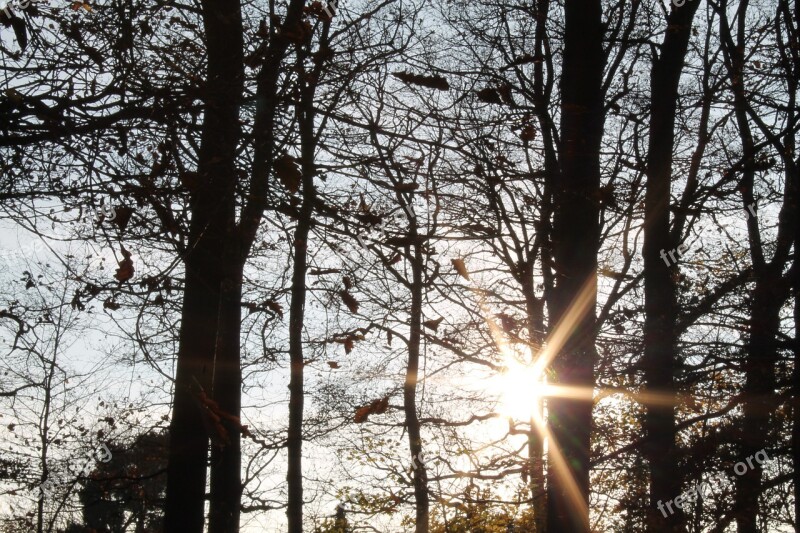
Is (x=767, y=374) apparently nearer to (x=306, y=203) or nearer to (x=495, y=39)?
(x=495, y=39)

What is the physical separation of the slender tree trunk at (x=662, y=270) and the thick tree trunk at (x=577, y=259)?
1.81 metres

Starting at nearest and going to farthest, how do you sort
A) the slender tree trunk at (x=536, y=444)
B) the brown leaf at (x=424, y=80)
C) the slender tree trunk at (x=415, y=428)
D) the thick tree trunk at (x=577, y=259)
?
the brown leaf at (x=424, y=80) < the thick tree trunk at (x=577, y=259) < the slender tree trunk at (x=536, y=444) < the slender tree trunk at (x=415, y=428)

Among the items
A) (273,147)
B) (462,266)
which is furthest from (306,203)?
(462,266)

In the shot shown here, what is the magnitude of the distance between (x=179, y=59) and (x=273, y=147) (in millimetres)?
816

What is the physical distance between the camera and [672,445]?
7.76 metres

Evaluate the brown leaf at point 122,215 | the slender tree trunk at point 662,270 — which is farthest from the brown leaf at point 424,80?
the slender tree trunk at point 662,270

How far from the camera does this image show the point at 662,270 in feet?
25.6

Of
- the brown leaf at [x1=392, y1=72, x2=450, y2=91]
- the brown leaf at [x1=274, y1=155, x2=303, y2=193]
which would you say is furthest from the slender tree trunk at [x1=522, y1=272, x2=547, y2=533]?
the brown leaf at [x1=274, y1=155, x2=303, y2=193]

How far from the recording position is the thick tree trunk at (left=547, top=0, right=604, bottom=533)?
5430 millimetres

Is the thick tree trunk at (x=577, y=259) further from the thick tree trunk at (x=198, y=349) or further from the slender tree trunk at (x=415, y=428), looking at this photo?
the slender tree trunk at (x=415, y=428)

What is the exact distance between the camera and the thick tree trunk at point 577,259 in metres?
5.43

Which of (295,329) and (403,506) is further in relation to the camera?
(403,506)

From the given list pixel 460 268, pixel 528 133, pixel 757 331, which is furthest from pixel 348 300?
pixel 757 331

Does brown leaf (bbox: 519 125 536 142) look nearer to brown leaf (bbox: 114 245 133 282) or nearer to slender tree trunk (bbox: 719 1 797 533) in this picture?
brown leaf (bbox: 114 245 133 282)
